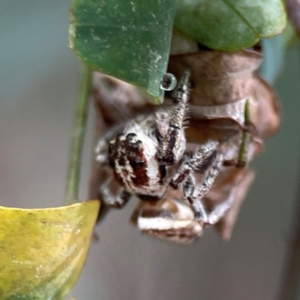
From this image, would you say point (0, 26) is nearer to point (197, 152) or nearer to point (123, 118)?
point (123, 118)

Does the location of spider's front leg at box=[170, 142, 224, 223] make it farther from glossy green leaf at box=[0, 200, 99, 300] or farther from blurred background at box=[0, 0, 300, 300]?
blurred background at box=[0, 0, 300, 300]

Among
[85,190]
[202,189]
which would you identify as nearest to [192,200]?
[202,189]

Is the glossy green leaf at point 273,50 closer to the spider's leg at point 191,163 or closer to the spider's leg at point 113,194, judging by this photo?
the spider's leg at point 191,163

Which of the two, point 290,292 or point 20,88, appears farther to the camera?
point 20,88

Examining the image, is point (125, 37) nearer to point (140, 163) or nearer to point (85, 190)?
point (140, 163)

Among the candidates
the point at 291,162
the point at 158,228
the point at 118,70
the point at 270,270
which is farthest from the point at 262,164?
the point at 118,70

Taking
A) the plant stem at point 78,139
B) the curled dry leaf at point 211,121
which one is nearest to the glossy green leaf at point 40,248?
the plant stem at point 78,139

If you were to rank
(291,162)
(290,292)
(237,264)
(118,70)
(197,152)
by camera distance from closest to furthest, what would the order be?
(118,70) < (197,152) < (290,292) < (291,162) < (237,264)
